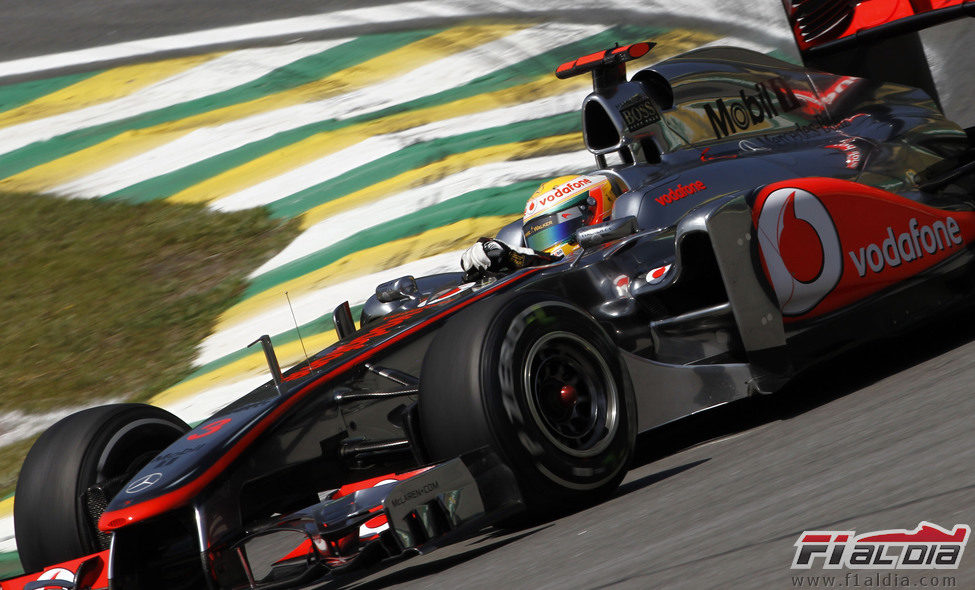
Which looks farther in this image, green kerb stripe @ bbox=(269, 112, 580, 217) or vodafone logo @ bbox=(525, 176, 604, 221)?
green kerb stripe @ bbox=(269, 112, 580, 217)

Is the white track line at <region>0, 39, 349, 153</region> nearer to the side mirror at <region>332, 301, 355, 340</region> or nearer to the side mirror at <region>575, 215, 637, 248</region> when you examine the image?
the side mirror at <region>332, 301, 355, 340</region>

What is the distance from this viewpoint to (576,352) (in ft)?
13.6

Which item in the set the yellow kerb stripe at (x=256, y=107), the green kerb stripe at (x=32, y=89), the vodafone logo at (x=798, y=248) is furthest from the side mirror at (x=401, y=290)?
the green kerb stripe at (x=32, y=89)

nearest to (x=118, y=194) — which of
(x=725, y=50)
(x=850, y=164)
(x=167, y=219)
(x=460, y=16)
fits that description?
(x=167, y=219)

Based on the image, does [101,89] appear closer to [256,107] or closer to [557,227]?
[256,107]

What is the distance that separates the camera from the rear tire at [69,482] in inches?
180

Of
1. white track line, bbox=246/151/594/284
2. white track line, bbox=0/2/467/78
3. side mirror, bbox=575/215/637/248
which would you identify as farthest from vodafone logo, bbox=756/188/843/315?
white track line, bbox=0/2/467/78

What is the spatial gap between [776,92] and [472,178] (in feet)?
14.4

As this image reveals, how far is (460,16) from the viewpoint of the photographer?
13.0 m

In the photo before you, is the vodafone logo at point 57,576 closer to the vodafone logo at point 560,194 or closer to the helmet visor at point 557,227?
the helmet visor at point 557,227

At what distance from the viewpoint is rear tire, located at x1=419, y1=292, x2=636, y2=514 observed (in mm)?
3791

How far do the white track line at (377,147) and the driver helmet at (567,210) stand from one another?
5034mm

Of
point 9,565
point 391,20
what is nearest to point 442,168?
point 391,20

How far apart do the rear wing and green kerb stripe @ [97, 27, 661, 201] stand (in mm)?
5143
